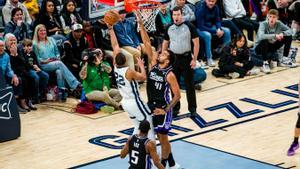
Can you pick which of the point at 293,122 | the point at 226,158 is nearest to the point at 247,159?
the point at 226,158

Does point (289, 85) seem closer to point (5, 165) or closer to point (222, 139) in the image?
point (222, 139)

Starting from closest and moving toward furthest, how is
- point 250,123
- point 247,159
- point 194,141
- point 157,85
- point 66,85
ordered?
point 157,85
point 247,159
point 194,141
point 250,123
point 66,85

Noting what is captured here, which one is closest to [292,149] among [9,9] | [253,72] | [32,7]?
[253,72]

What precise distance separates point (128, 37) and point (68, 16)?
1375mm

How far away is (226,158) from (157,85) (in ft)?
5.92

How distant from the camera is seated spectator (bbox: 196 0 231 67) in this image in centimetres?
1722

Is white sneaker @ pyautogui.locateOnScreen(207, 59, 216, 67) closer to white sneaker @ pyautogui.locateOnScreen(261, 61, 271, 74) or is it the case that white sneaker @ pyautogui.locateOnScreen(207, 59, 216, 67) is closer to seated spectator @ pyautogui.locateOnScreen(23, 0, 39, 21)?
white sneaker @ pyautogui.locateOnScreen(261, 61, 271, 74)

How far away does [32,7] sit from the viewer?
54.6ft

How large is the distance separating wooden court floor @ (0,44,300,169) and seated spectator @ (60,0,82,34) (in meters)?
1.83

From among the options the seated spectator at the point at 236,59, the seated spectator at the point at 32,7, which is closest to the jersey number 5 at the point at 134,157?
the seated spectator at the point at 236,59

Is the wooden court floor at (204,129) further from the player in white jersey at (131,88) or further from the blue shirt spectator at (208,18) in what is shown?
the blue shirt spectator at (208,18)

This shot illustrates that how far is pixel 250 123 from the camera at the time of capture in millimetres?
Answer: 13367

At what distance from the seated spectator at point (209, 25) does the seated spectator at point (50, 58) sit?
3575 millimetres

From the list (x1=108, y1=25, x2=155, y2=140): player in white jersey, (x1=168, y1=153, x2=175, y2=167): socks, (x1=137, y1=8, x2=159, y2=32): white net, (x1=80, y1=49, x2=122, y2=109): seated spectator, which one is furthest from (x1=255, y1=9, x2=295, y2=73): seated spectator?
(x1=108, y1=25, x2=155, y2=140): player in white jersey
